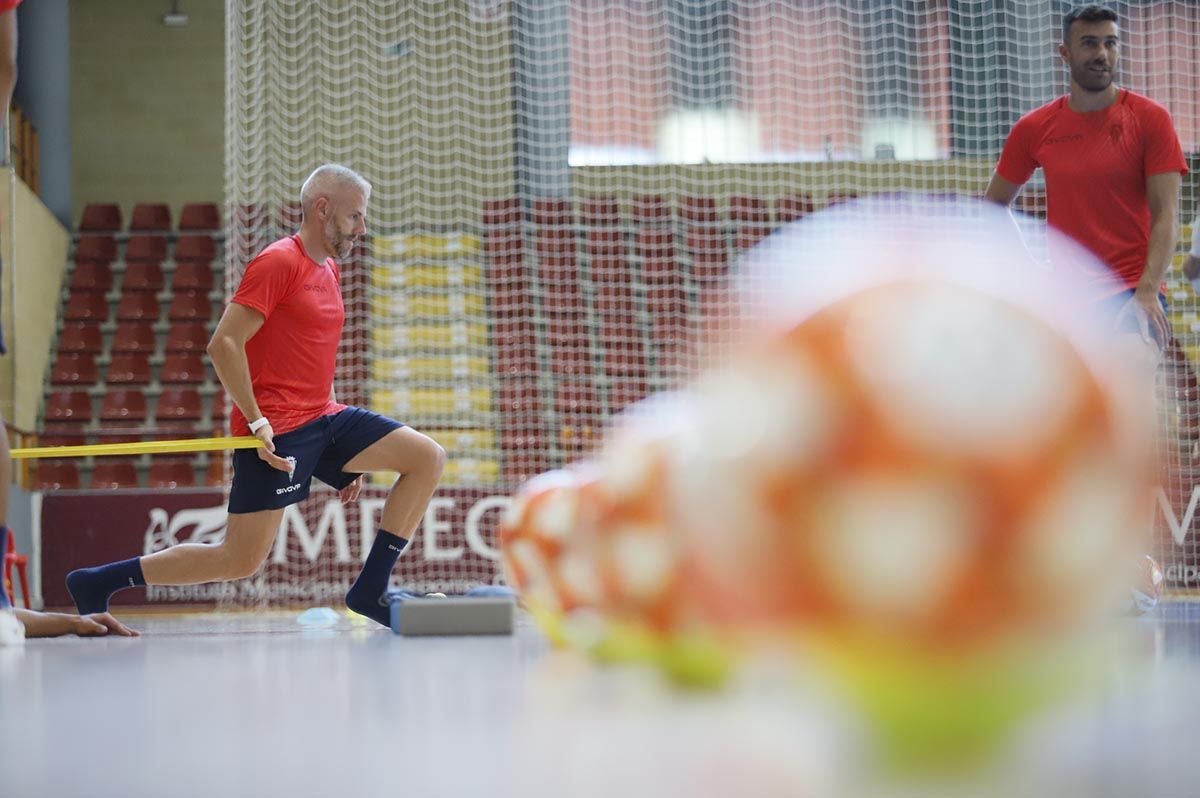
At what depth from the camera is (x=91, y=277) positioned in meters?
11.5

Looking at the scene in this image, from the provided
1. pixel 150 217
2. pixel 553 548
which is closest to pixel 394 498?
pixel 553 548

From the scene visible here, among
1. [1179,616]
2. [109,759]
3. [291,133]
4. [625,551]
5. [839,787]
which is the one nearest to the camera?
[839,787]

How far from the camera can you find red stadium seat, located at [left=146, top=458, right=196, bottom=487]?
372 inches

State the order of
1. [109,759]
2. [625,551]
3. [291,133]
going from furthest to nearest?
[291,133] → [625,551] → [109,759]

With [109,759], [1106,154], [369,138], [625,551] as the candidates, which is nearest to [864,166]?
[369,138]

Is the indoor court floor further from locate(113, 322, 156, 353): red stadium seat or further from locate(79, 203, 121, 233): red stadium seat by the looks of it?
locate(79, 203, 121, 233): red stadium seat

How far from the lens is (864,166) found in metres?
11.1

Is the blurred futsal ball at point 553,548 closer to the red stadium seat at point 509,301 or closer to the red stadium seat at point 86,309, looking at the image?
the red stadium seat at point 509,301

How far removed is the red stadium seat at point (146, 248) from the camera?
11797mm

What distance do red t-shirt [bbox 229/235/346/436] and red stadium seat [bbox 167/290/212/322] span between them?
777 centimetres

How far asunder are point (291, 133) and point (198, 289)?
190 cm

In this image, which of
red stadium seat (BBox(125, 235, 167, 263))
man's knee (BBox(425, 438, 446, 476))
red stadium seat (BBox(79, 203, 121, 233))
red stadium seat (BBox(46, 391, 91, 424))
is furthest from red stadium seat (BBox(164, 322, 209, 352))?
man's knee (BBox(425, 438, 446, 476))

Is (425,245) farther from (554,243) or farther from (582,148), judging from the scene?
(582,148)

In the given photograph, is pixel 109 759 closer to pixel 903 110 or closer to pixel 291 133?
pixel 291 133
